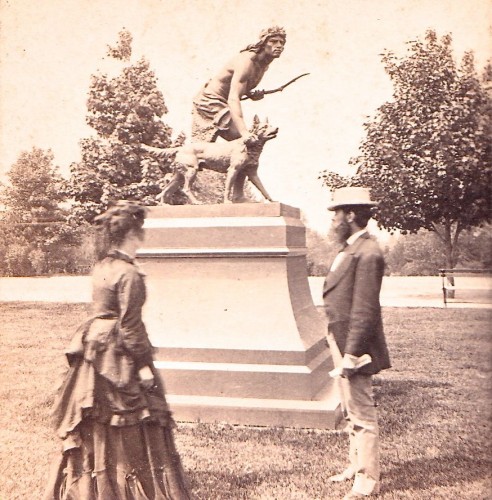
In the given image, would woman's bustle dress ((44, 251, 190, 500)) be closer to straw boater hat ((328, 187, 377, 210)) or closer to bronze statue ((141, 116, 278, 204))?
straw boater hat ((328, 187, 377, 210))

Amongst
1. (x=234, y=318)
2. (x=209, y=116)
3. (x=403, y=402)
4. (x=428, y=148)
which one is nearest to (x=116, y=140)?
(x=428, y=148)

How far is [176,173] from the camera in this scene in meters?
7.14

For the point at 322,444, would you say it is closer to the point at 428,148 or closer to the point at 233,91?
the point at 233,91

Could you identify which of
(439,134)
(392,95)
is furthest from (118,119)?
(439,134)

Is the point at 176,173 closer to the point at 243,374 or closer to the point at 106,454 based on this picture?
the point at 243,374

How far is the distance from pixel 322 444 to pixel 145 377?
2214mm

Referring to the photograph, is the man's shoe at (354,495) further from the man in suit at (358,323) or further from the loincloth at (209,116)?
the loincloth at (209,116)

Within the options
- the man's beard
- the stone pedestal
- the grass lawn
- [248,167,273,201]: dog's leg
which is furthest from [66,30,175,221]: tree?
the man's beard

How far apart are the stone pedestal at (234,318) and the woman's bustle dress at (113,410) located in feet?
7.20

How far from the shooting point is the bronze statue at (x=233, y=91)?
7.07m

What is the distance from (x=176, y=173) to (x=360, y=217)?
3356 millimetres

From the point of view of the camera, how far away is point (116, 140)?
67.0 ft

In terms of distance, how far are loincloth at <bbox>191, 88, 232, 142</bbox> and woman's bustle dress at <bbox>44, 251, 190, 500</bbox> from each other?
4063mm

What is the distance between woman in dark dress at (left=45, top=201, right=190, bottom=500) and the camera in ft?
11.5
